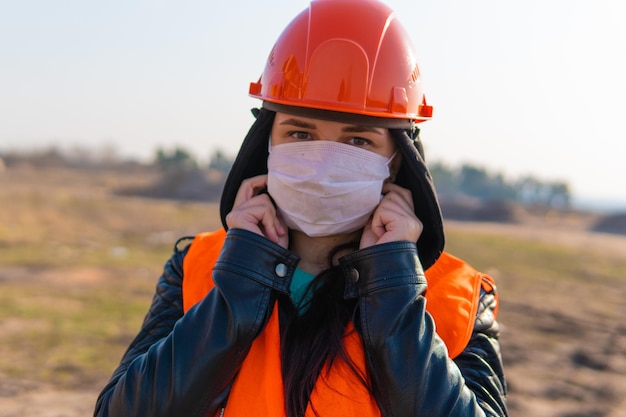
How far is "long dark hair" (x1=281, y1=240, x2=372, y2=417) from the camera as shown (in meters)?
1.69

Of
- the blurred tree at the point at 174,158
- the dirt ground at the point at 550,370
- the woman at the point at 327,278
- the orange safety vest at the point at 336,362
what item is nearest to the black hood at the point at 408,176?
the woman at the point at 327,278

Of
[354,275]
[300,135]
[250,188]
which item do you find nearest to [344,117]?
[300,135]

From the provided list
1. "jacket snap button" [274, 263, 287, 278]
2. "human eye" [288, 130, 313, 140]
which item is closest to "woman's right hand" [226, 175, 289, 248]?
"jacket snap button" [274, 263, 287, 278]

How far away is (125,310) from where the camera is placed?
8.63 metres

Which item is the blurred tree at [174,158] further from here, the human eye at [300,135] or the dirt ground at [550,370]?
the human eye at [300,135]

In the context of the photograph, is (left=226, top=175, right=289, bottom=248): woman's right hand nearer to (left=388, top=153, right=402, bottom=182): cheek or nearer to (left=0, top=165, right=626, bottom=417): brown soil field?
(left=388, top=153, right=402, bottom=182): cheek

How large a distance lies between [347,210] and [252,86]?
25.8 inches

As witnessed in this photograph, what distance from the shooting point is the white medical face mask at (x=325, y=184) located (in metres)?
1.95

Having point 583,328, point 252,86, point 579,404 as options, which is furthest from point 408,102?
point 583,328

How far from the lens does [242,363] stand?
5.68 feet

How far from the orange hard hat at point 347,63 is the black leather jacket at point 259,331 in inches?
19.7

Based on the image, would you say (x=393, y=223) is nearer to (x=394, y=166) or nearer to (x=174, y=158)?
(x=394, y=166)

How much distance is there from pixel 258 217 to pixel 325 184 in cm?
26

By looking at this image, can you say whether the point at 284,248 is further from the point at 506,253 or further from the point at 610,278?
the point at 506,253
